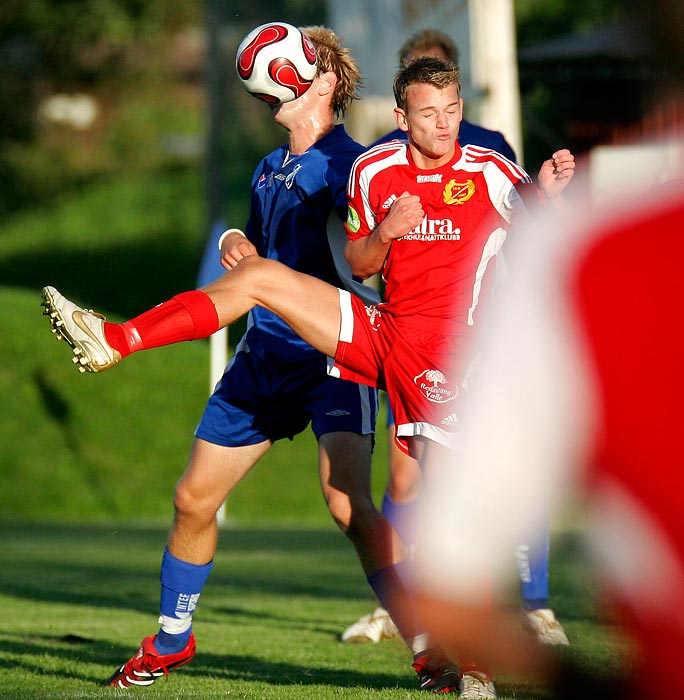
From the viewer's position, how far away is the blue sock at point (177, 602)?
445 centimetres

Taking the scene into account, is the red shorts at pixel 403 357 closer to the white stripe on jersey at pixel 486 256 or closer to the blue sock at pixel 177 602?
the white stripe on jersey at pixel 486 256

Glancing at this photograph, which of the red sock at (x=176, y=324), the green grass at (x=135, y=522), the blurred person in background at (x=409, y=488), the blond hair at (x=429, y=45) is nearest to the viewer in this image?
the red sock at (x=176, y=324)

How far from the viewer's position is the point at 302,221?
4.49 metres

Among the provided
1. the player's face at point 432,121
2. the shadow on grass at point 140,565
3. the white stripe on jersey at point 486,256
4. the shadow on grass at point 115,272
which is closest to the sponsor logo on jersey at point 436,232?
the white stripe on jersey at point 486,256

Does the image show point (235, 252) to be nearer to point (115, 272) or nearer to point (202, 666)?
point (202, 666)

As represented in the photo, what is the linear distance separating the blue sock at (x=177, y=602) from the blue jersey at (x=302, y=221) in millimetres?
764

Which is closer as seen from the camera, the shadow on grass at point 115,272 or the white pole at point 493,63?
the white pole at point 493,63

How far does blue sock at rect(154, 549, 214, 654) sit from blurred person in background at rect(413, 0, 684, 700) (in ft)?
10.4

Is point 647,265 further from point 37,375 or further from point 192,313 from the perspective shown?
point 37,375

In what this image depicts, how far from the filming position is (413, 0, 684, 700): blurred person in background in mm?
1364

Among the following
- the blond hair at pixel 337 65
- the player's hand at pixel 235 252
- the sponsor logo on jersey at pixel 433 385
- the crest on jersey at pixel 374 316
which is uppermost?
the blond hair at pixel 337 65

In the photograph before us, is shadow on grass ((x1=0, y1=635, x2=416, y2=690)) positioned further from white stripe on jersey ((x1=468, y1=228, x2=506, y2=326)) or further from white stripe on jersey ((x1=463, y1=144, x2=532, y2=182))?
white stripe on jersey ((x1=463, y1=144, x2=532, y2=182))

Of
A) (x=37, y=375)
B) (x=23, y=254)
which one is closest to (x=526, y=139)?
(x=37, y=375)

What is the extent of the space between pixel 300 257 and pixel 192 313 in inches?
31.4
